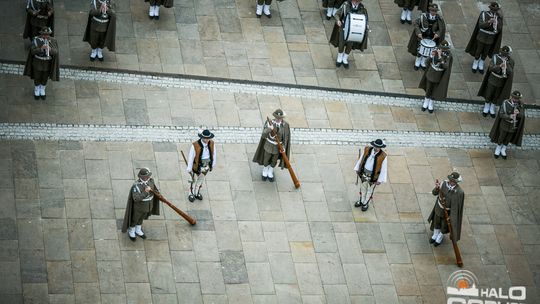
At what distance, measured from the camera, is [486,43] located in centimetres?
2930

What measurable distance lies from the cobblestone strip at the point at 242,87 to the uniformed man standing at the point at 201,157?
12.1ft

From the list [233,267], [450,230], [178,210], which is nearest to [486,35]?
[450,230]

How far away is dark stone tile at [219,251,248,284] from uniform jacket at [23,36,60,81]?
610 centimetres

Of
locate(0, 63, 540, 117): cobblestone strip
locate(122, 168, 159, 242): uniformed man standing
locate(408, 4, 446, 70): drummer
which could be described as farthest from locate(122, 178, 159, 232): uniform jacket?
locate(408, 4, 446, 70): drummer

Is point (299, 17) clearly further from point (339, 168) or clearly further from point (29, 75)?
point (29, 75)

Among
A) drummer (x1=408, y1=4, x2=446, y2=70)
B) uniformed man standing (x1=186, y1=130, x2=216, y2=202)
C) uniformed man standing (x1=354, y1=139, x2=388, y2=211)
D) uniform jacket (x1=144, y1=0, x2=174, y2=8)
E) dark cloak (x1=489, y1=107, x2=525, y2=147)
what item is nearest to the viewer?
uniformed man standing (x1=186, y1=130, x2=216, y2=202)

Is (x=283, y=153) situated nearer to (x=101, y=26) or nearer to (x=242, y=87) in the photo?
(x=242, y=87)

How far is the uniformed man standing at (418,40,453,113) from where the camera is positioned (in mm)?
27594

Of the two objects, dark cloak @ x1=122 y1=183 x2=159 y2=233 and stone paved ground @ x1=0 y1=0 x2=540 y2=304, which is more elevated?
dark cloak @ x1=122 y1=183 x2=159 y2=233

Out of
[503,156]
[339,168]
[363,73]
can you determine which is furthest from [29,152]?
[503,156]

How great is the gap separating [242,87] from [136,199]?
5800 mm

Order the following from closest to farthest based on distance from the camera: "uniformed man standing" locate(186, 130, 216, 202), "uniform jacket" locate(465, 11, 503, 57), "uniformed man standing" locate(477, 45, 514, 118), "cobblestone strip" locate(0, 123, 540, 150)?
"uniformed man standing" locate(186, 130, 216, 202)
"cobblestone strip" locate(0, 123, 540, 150)
"uniformed man standing" locate(477, 45, 514, 118)
"uniform jacket" locate(465, 11, 503, 57)

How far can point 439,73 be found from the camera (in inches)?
1088

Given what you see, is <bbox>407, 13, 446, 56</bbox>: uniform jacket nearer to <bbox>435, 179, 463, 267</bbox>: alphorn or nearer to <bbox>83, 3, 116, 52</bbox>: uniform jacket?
<bbox>435, 179, 463, 267</bbox>: alphorn
